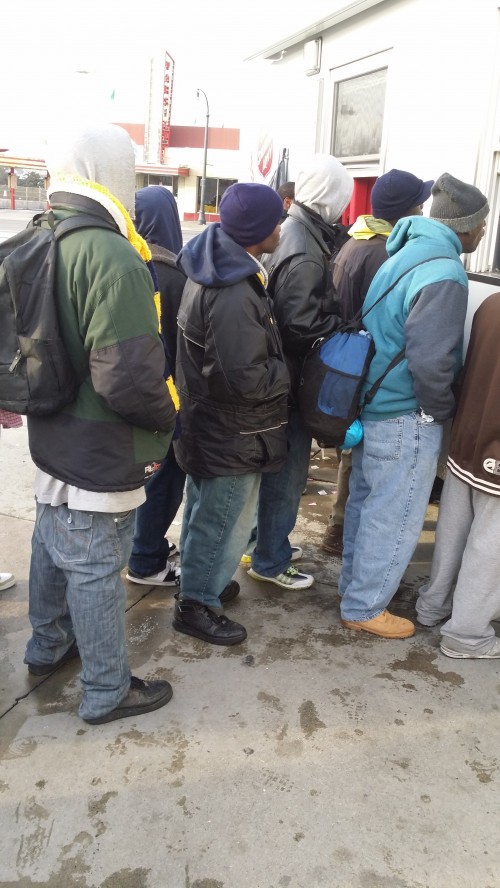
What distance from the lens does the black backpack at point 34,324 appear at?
1979mm

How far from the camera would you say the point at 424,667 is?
2828 mm

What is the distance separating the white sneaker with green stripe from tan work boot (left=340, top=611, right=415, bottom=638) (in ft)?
1.44

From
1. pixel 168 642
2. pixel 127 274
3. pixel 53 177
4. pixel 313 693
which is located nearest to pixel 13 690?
pixel 168 642

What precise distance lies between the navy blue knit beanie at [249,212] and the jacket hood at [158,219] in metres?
0.56

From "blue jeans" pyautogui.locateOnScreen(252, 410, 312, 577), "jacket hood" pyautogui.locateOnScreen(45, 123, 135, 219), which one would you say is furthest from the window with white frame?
"jacket hood" pyautogui.locateOnScreen(45, 123, 135, 219)

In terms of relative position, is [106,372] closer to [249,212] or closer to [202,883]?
[249,212]

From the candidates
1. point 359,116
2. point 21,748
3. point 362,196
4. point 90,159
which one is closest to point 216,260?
point 90,159

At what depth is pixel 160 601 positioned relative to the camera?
330cm

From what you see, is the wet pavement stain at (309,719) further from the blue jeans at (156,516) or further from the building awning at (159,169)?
the building awning at (159,169)

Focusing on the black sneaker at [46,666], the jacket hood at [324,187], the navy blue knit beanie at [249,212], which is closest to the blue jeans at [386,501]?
the navy blue knit beanie at [249,212]

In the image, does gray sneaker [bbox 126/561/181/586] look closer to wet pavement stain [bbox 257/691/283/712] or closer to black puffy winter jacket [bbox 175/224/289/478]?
black puffy winter jacket [bbox 175/224/289/478]

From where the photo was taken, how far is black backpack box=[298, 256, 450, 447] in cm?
278

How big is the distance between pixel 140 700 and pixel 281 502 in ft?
3.98

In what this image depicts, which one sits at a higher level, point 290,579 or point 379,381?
point 379,381
